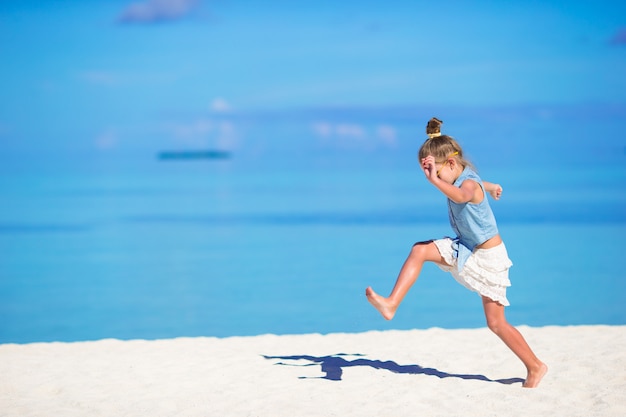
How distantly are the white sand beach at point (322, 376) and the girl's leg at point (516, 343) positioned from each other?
0.09 metres

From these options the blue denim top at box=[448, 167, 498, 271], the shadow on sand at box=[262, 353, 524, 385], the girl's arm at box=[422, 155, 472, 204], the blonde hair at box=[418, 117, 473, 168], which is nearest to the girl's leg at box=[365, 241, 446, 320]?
the blue denim top at box=[448, 167, 498, 271]

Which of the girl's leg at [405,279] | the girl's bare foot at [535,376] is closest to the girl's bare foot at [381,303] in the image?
the girl's leg at [405,279]

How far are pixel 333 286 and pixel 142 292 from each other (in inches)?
98.9

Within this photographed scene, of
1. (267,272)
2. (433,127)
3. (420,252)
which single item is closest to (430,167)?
(433,127)

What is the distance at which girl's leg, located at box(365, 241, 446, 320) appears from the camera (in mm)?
4766

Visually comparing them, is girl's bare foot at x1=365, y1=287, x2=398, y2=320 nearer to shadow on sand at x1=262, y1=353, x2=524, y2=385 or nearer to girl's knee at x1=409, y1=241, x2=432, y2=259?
girl's knee at x1=409, y1=241, x2=432, y2=259

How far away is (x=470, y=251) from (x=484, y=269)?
13 centimetres

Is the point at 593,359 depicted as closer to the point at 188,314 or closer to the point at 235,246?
the point at 188,314

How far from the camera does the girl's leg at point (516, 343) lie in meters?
5.03

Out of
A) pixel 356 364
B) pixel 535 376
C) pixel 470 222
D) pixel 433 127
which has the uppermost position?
pixel 433 127

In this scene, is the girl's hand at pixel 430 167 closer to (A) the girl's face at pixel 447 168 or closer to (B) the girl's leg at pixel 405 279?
(A) the girl's face at pixel 447 168

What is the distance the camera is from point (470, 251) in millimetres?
5027

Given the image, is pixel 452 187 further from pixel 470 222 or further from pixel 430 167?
pixel 470 222

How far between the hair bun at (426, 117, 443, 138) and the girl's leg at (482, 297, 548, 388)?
0.98m
